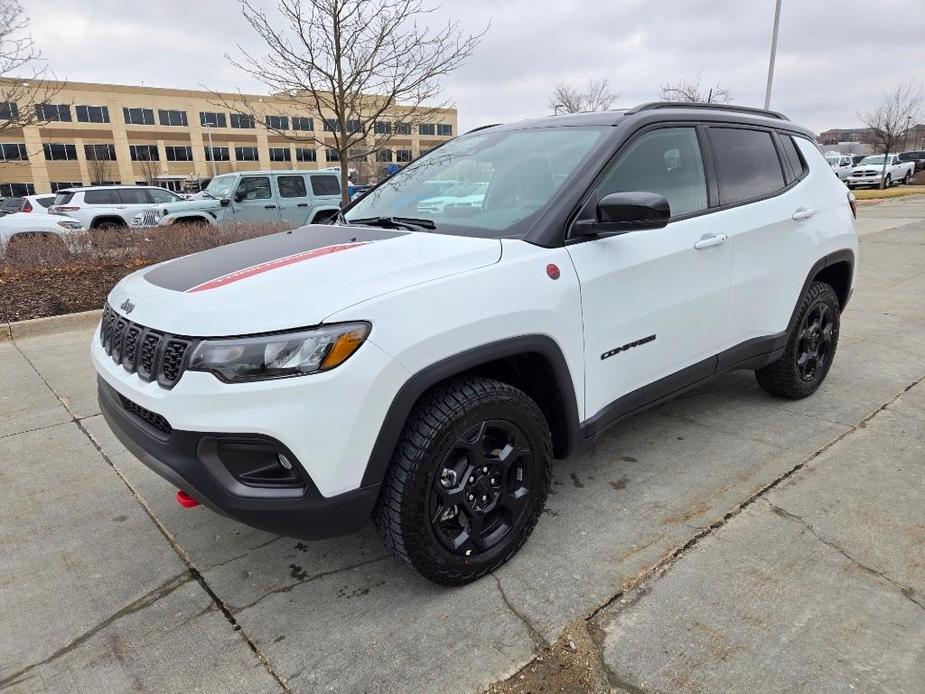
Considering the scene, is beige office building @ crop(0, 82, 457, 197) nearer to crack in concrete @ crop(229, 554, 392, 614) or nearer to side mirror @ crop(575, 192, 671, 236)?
side mirror @ crop(575, 192, 671, 236)

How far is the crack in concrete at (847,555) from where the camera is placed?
7.65 feet

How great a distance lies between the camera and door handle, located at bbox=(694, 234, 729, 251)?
3.04 m

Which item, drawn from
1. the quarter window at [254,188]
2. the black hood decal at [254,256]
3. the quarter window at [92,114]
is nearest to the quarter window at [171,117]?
the quarter window at [92,114]

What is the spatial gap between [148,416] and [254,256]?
779 mm

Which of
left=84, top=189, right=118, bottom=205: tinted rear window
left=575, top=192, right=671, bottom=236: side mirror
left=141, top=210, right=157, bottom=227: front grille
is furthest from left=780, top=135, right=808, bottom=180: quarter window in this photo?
left=84, top=189, right=118, bottom=205: tinted rear window

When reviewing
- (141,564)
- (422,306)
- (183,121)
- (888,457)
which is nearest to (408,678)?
(422,306)

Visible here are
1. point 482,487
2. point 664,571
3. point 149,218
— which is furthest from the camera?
point 149,218

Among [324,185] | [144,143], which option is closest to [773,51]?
[324,185]

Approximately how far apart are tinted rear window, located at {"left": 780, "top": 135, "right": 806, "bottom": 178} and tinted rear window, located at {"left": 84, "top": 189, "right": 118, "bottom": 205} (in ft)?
52.4

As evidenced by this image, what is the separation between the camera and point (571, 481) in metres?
3.25

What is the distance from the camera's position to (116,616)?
237 cm

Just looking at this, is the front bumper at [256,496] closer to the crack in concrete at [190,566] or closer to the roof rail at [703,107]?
the crack in concrete at [190,566]

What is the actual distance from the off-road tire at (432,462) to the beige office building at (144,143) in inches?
2189

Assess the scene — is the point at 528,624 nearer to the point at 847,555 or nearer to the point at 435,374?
the point at 435,374
